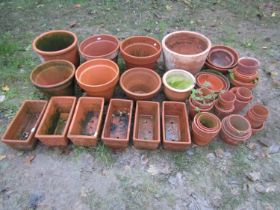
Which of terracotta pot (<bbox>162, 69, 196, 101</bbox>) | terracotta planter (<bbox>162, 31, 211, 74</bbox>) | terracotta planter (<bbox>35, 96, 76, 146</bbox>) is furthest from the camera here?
terracotta planter (<bbox>162, 31, 211, 74</bbox>)

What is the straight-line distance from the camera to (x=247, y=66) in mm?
2988

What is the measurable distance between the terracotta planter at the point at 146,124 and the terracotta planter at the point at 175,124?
0.31 feet

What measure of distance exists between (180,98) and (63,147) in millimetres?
1485

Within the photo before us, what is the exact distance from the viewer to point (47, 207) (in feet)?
7.48

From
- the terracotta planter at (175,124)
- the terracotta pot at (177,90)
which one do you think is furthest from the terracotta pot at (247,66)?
the terracotta planter at (175,124)

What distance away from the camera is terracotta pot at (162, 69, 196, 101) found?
9.16 ft

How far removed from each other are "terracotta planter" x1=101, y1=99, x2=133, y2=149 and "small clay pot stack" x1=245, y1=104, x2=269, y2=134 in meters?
1.39

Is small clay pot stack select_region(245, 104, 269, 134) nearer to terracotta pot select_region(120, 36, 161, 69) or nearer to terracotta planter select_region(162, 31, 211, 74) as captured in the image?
terracotta planter select_region(162, 31, 211, 74)

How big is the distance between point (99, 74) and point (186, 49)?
4.28ft

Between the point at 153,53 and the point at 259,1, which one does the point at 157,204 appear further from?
the point at 259,1

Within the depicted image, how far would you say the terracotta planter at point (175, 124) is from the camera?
260 centimetres

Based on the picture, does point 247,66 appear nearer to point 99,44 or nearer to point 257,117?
point 257,117

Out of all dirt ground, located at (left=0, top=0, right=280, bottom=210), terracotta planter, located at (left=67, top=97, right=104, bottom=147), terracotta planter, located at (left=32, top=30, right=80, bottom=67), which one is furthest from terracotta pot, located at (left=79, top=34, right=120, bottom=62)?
terracotta planter, located at (left=67, top=97, right=104, bottom=147)

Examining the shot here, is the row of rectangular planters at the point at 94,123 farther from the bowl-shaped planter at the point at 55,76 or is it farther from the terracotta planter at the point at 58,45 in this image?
the terracotta planter at the point at 58,45
